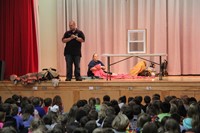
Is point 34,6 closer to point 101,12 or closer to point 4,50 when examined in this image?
point 4,50

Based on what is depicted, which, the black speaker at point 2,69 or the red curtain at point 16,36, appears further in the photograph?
the red curtain at point 16,36

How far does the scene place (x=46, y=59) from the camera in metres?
13.0

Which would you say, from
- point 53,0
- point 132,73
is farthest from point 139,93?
point 53,0

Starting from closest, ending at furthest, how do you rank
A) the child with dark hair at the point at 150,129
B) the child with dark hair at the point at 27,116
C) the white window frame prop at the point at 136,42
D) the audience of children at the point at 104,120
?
the child with dark hair at the point at 150,129 → the audience of children at the point at 104,120 → the child with dark hair at the point at 27,116 → the white window frame prop at the point at 136,42

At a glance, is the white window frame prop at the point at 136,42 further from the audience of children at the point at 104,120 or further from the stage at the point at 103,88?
the audience of children at the point at 104,120

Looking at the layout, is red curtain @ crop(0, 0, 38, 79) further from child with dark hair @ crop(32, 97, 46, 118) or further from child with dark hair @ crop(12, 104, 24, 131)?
child with dark hair @ crop(12, 104, 24, 131)

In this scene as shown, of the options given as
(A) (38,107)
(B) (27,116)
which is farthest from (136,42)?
(B) (27,116)

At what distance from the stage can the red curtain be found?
1.05 m

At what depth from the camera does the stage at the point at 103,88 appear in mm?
8711

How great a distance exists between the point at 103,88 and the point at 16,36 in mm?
2962

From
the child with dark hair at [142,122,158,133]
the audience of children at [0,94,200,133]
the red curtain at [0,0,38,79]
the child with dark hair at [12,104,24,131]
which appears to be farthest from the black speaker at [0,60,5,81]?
the child with dark hair at [142,122,158,133]

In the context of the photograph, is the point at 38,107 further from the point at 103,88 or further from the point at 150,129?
the point at 103,88

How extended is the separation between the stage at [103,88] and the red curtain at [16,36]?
105 centimetres

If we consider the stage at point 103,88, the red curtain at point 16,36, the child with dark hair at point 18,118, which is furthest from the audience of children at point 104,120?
the red curtain at point 16,36
